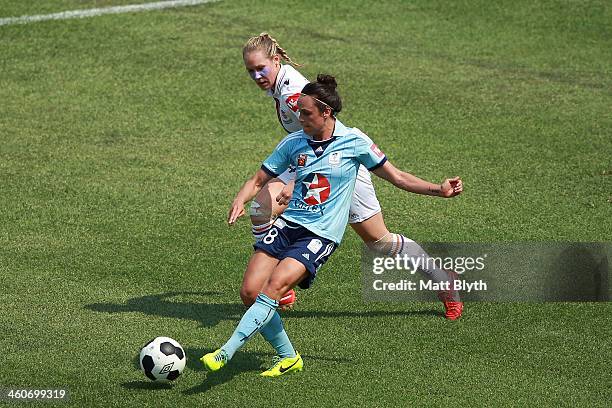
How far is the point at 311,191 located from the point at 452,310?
2.22m

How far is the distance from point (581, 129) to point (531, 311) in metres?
6.49

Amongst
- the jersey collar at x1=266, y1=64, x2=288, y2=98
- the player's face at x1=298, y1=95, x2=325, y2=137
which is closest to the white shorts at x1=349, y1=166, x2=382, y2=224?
the jersey collar at x1=266, y1=64, x2=288, y2=98

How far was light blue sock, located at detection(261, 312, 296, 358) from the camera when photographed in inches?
380

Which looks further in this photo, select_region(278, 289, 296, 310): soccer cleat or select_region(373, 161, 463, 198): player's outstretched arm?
select_region(278, 289, 296, 310): soccer cleat

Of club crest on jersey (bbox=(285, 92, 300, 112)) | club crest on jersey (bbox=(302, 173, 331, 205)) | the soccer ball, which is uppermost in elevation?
club crest on jersey (bbox=(285, 92, 300, 112))

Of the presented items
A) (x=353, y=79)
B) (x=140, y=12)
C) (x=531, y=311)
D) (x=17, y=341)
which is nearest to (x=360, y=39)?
(x=353, y=79)

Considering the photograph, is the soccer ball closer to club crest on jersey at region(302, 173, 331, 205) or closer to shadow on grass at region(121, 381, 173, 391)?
shadow on grass at region(121, 381, 173, 391)

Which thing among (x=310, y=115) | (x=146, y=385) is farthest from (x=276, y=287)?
(x=310, y=115)

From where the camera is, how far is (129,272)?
40.3 ft

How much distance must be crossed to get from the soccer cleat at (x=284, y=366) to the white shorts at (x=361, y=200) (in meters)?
1.81

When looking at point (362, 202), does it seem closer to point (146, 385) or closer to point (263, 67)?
point (263, 67)

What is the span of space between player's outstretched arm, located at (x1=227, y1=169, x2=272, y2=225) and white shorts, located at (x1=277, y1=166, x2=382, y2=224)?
963 millimetres

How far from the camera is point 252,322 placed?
368 inches

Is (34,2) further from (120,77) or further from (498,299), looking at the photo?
(498,299)
